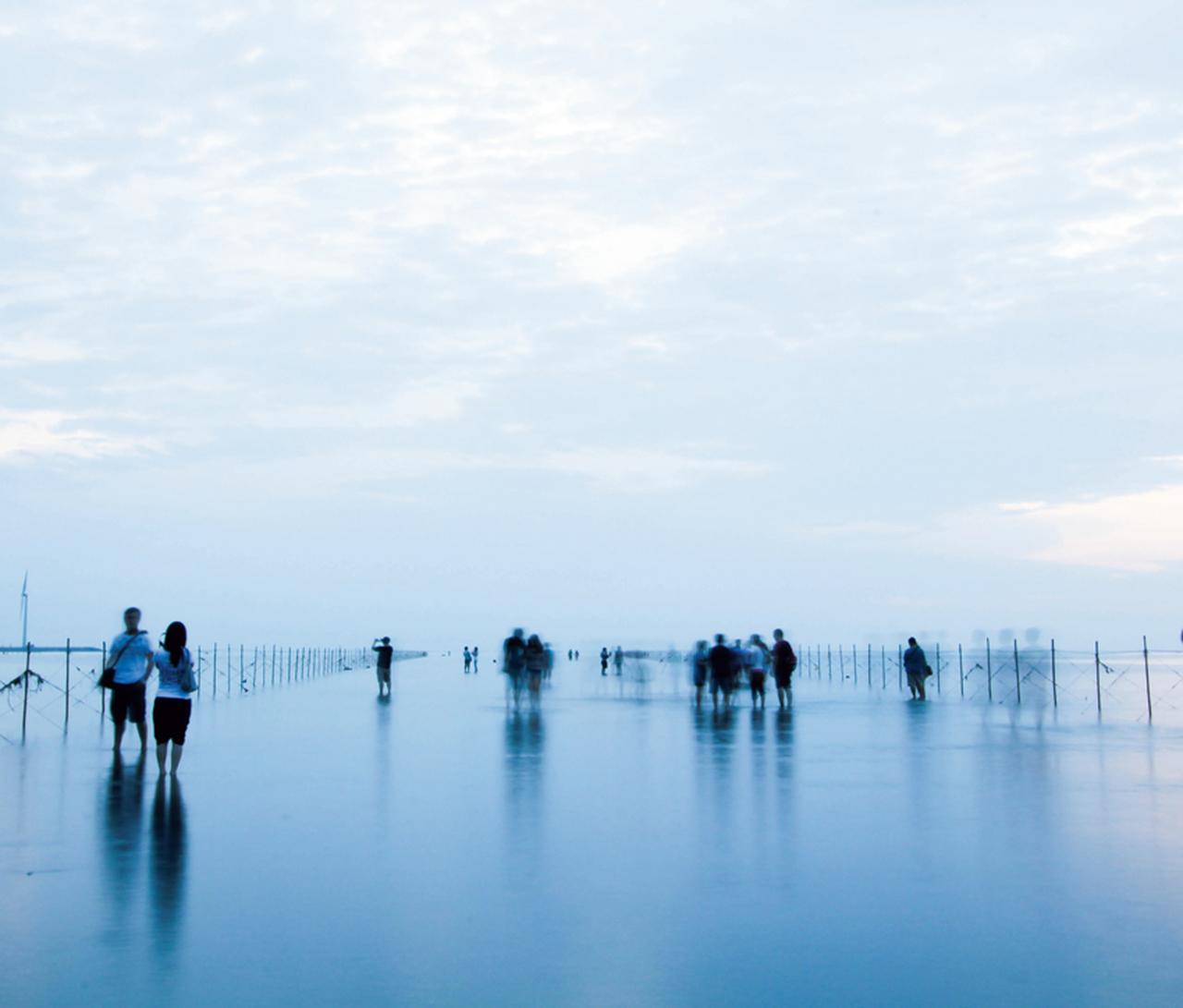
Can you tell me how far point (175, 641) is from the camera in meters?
12.9

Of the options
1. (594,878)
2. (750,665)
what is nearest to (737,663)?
(750,665)

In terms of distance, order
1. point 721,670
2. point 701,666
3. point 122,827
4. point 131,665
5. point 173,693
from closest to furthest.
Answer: point 122,827
point 173,693
point 131,665
point 721,670
point 701,666

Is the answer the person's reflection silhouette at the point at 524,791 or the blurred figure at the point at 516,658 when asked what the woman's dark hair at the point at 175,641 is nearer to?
the person's reflection silhouette at the point at 524,791

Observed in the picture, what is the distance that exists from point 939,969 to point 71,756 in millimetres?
12026

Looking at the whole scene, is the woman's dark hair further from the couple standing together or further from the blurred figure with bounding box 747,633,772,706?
the blurred figure with bounding box 747,633,772,706

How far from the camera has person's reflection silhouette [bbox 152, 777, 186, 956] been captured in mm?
6355

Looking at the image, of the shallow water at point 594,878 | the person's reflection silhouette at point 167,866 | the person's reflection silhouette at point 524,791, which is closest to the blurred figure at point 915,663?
the person's reflection silhouette at point 524,791

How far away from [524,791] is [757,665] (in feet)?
50.1

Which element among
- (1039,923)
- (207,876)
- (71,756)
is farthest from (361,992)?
(71,756)

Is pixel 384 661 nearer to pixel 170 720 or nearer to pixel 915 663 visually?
pixel 915 663

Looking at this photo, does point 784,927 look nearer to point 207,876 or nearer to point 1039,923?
point 1039,923

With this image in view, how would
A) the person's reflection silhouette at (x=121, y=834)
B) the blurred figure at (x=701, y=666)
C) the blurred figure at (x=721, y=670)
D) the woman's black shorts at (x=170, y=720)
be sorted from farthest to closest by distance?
the blurred figure at (x=701, y=666), the blurred figure at (x=721, y=670), the woman's black shorts at (x=170, y=720), the person's reflection silhouette at (x=121, y=834)

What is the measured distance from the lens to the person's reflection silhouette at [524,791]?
868cm

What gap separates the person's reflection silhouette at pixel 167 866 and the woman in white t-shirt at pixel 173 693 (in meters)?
0.81
